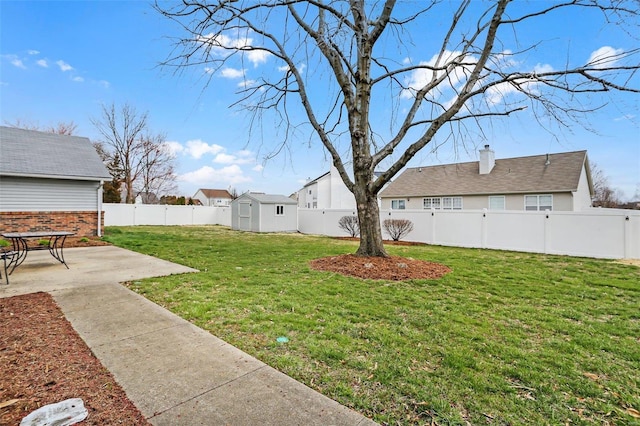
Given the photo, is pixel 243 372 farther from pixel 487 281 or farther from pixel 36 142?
pixel 36 142

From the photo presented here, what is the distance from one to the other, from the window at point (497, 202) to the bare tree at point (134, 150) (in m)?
29.2

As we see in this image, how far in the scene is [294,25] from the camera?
7.68 m

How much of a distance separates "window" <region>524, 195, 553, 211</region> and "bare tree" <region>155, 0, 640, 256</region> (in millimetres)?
13301

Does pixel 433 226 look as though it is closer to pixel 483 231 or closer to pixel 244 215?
pixel 483 231

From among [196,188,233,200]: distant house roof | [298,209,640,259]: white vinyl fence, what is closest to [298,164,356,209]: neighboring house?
[298,209,640,259]: white vinyl fence

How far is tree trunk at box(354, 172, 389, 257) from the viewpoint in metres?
7.63

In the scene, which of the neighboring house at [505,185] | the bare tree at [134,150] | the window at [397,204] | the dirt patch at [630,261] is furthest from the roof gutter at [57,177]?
the bare tree at [134,150]

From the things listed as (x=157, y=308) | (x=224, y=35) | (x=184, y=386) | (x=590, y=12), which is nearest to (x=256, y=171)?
(x=224, y=35)

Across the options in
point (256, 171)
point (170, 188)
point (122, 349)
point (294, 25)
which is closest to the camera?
point (122, 349)

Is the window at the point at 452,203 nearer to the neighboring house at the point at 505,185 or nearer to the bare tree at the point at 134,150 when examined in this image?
the neighboring house at the point at 505,185

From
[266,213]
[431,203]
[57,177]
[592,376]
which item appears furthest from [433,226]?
[57,177]

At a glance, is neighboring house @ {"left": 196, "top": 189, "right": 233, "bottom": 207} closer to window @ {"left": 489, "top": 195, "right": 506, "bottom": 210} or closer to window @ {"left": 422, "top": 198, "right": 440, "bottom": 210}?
window @ {"left": 422, "top": 198, "right": 440, "bottom": 210}

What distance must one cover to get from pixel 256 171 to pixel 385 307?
551 cm

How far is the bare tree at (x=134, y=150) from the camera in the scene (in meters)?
28.1
